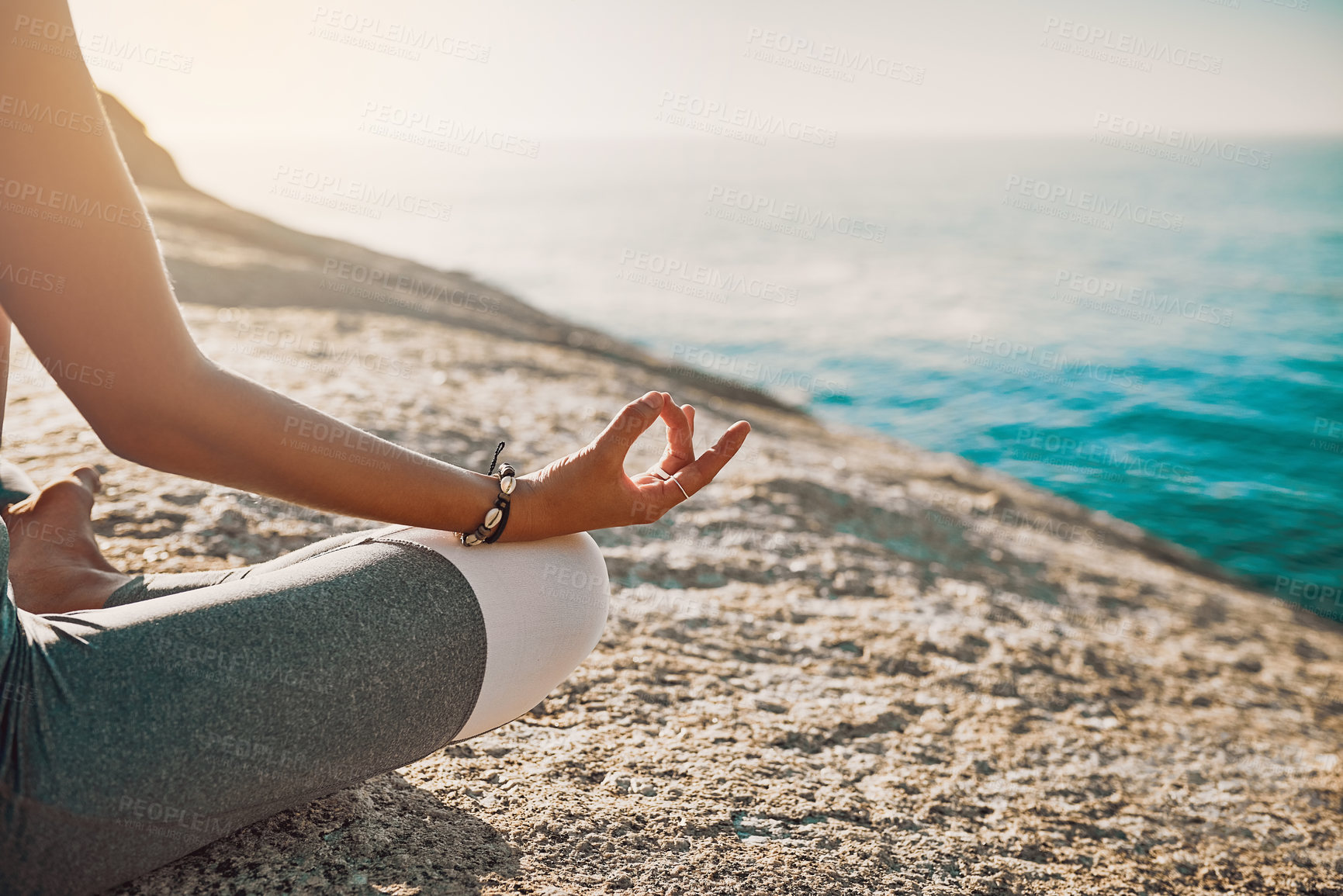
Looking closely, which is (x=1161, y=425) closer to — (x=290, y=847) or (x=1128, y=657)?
(x=1128, y=657)

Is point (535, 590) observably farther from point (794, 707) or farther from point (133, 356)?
point (794, 707)

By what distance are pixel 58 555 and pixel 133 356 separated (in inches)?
36.5

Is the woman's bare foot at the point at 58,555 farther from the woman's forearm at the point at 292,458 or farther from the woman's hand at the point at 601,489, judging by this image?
the woman's hand at the point at 601,489

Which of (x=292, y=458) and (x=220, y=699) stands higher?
(x=292, y=458)

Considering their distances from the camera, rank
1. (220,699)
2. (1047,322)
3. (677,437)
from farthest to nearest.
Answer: (1047,322) → (677,437) → (220,699)

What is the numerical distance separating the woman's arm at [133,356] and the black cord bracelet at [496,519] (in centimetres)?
→ 1

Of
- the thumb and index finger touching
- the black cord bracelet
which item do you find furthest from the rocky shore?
the thumb and index finger touching

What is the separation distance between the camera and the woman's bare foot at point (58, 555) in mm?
1727

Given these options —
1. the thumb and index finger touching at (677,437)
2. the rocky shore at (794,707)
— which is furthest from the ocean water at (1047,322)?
the thumb and index finger touching at (677,437)

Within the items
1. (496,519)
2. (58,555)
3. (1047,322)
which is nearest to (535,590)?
(496,519)

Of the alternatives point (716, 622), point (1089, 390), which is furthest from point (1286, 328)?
point (716, 622)

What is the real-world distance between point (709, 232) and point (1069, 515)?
4358 cm

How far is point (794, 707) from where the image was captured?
97.5 inches

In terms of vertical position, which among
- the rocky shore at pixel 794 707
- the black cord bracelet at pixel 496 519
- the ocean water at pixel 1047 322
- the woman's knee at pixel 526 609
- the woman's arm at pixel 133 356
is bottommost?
the rocky shore at pixel 794 707
